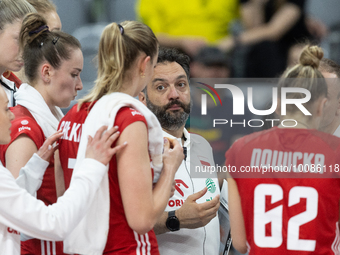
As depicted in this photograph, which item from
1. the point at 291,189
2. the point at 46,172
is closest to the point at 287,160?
the point at 291,189

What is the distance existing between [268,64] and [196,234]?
3.22ft

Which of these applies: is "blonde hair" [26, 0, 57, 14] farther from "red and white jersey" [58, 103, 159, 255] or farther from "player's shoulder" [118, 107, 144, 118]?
"player's shoulder" [118, 107, 144, 118]

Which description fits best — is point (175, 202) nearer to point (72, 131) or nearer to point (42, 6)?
point (72, 131)

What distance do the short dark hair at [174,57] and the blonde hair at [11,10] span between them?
77 cm

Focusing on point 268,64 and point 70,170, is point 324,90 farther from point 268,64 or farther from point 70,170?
point 70,170

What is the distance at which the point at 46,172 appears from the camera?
1746 mm

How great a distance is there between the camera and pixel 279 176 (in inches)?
62.5

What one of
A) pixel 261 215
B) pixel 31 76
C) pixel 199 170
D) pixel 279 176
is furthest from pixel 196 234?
pixel 31 76

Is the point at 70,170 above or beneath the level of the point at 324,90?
beneath

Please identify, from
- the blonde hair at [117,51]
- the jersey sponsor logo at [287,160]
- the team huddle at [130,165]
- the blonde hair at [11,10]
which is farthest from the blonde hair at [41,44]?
the jersey sponsor logo at [287,160]

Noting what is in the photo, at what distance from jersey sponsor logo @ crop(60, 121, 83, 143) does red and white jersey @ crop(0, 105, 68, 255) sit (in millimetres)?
217

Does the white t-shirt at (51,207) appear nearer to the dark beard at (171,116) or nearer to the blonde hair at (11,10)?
the dark beard at (171,116)

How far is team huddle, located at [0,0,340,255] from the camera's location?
1.28 meters

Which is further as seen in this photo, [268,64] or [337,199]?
[268,64]
